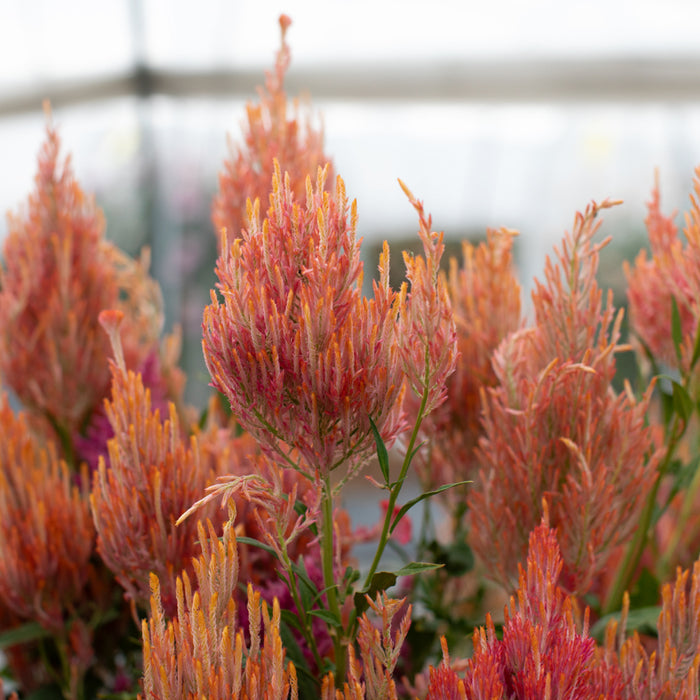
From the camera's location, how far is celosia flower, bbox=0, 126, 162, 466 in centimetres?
51

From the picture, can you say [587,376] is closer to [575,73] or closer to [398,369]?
[398,369]

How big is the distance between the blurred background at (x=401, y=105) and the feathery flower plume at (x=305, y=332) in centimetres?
199

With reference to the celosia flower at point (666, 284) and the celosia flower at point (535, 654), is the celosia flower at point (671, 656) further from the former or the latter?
the celosia flower at point (666, 284)

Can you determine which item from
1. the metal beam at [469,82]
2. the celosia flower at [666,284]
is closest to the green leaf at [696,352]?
the celosia flower at [666,284]

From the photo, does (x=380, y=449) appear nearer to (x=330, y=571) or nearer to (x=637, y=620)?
(x=330, y=571)

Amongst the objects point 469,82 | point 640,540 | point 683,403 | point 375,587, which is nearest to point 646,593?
point 640,540

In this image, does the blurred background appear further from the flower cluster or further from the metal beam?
the flower cluster

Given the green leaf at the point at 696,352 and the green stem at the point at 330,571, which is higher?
the green leaf at the point at 696,352

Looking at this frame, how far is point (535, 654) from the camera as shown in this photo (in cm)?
28

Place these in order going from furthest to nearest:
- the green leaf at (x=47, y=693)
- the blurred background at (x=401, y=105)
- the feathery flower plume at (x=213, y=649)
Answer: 1. the blurred background at (x=401, y=105)
2. the green leaf at (x=47, y=693)
3. the feathery flower plume at (x=213, y=649)

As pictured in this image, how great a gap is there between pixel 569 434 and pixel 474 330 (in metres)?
0.10

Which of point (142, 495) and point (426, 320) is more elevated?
point (426, 320)

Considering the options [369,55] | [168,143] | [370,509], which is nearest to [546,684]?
[370,509]

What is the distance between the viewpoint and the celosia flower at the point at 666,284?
0.39 m
